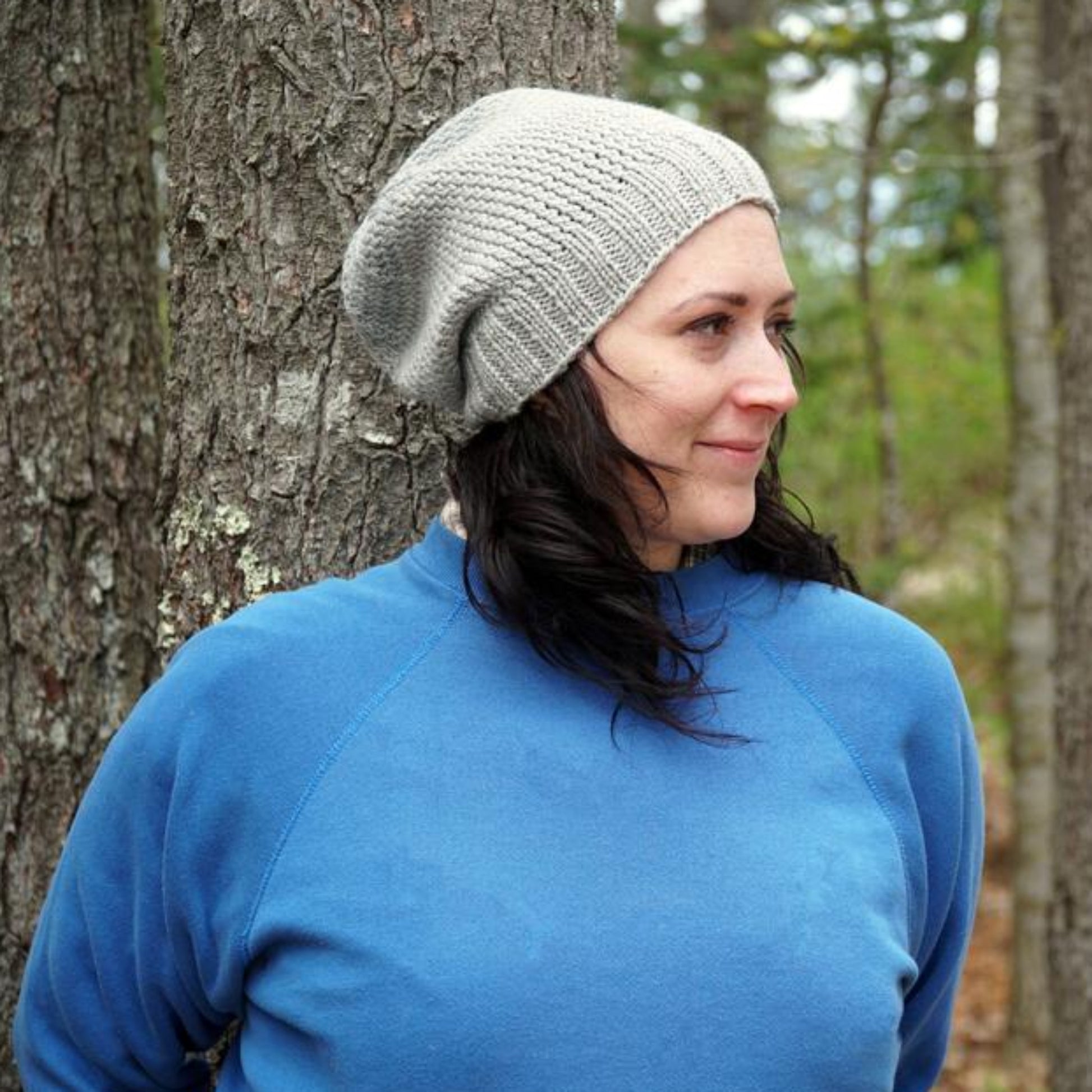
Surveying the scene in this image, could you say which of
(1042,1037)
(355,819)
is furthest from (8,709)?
(1042,1037)

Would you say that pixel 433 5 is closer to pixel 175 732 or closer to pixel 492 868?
pixel 175 732

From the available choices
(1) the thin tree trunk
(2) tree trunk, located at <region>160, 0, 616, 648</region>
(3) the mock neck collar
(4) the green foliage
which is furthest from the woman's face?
(4) the green foliage

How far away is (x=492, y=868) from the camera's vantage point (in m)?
1.77

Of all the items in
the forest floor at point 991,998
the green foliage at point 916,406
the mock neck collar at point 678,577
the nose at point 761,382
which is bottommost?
the forest floor at point 991,998

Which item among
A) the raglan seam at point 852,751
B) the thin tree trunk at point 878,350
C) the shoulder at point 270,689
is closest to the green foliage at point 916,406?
the thin tree trunk at point 878,350

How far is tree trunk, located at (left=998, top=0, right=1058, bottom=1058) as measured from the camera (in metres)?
7.45

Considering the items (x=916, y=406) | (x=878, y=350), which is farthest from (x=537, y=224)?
(x=916, y=406)

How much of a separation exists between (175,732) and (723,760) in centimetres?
66

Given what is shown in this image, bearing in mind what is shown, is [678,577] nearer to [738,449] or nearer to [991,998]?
[738,449]

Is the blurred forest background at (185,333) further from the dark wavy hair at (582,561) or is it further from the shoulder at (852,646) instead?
the shoulder at (852,646)

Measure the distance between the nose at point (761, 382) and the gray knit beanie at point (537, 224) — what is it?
0.55 ft

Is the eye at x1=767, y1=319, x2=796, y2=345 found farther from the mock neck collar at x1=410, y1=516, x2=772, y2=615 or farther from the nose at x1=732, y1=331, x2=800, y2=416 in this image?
the mock neck collar at x1=410, y1=516, x2=772, y2=615

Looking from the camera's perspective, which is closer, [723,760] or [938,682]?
[723,760]

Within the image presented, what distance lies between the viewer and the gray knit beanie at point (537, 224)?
1.90 m
